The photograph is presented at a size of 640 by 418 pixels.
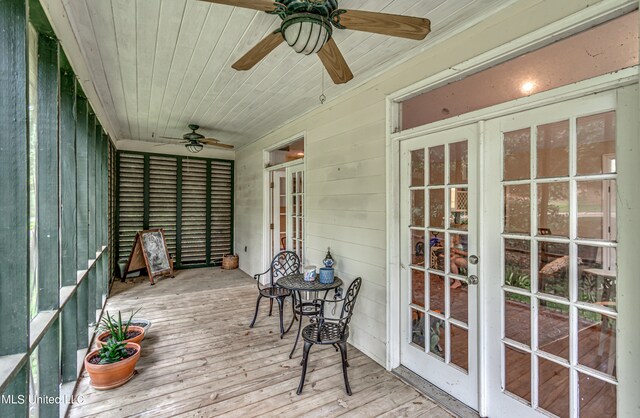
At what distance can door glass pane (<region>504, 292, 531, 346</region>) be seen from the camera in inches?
73.0

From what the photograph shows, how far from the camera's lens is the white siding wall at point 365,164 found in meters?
1.94

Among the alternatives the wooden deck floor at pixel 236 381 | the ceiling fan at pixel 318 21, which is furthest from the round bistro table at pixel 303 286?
the ceiling fan at pixel 318 21

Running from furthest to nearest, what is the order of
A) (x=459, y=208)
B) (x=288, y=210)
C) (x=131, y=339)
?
(x=288, y=210), (x=131, y=339), (x=459, y=208)

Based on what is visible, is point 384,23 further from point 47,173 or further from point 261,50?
point 47,173

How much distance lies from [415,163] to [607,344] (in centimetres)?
160

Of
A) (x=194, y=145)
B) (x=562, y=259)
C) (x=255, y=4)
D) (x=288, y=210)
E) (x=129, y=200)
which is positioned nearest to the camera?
(x=255, y=4)

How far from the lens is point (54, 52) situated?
1.86 meters

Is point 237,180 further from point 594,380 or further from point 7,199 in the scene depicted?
point 594,380

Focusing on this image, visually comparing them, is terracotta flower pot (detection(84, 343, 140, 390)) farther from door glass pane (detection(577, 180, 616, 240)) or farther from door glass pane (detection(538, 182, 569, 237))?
door glass pane (detection(577, 180, 616, 240))

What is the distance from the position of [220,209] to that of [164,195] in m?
1.15

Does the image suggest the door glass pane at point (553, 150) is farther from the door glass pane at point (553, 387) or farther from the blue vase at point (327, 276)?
the blue vase at point (327, 276)

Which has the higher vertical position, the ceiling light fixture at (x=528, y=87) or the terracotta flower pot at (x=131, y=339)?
the ceiling light fixture at (x=528, y=87)

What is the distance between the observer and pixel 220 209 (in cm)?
688

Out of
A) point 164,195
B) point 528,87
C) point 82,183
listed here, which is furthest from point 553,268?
point 164,195
